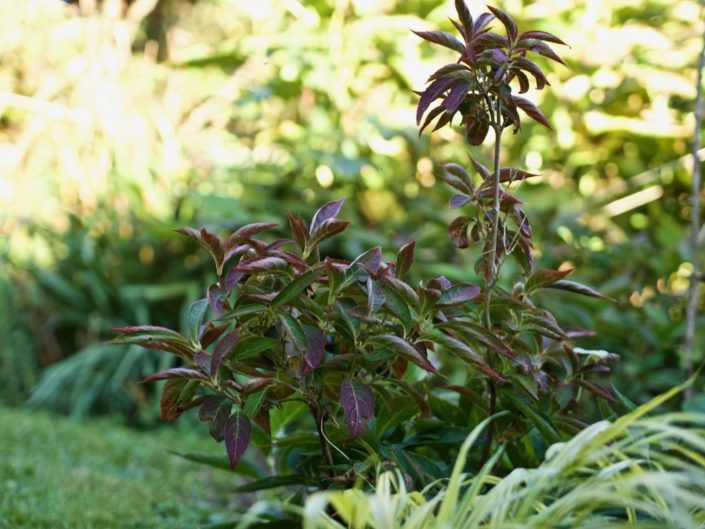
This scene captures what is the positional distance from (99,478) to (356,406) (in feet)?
5.69

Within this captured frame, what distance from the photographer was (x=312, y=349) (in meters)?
1.46

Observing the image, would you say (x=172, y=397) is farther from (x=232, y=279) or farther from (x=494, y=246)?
(x=494, y=246)

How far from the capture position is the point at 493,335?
1.56 meters

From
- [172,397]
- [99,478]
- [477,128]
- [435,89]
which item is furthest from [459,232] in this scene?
[99,478]

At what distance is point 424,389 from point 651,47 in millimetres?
2873

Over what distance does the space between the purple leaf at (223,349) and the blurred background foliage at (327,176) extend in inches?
76.7

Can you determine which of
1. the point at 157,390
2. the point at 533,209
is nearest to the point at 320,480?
the point at 533,209

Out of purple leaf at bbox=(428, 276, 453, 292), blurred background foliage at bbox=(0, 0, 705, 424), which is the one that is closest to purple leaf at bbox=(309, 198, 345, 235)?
purple leaf at bbox=(428, 276, 453, 292)

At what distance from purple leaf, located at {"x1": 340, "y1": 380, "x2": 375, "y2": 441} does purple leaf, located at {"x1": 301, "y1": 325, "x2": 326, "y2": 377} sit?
0.24 ft

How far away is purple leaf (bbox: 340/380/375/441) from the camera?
4.73 ft

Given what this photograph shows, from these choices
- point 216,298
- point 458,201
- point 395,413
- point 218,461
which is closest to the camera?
point 216,298

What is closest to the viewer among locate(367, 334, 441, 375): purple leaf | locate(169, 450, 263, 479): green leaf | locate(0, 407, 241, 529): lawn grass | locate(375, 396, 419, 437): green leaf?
locate(367, 334, 441, 375): purple leaf

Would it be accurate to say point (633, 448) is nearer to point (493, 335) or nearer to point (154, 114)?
point (493, 335)

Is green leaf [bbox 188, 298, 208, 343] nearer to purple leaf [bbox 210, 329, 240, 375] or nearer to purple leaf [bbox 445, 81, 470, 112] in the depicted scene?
purple leaf [bbox 210, 329, 240, 375]
